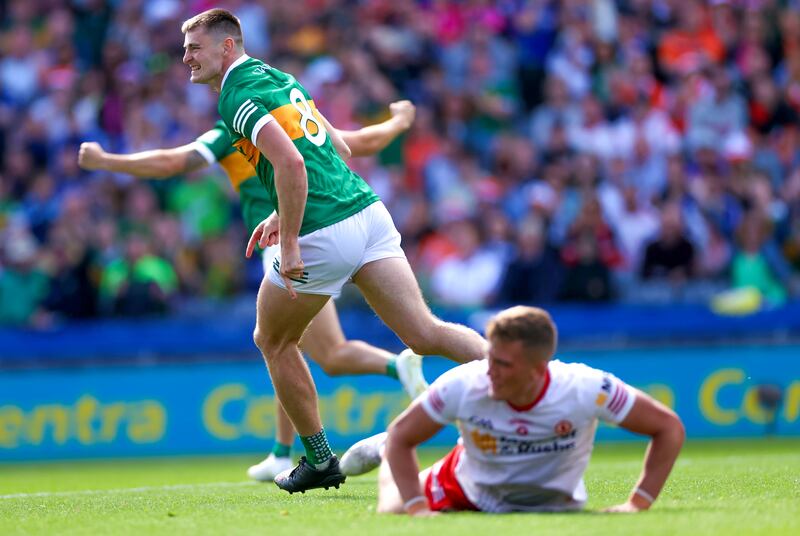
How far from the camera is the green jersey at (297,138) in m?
7.39

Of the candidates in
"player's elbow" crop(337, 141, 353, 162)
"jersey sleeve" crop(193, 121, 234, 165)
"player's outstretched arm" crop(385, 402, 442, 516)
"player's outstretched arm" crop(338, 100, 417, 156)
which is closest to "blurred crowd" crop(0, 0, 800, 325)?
"jersey sleeve" crop(193, 121, 234, 165)

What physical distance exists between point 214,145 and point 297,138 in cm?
212

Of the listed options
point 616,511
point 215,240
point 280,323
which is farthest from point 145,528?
point 215,240

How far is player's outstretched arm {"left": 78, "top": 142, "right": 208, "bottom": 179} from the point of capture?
29.5 feet

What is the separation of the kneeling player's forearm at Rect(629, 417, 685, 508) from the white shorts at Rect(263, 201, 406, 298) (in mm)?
2206

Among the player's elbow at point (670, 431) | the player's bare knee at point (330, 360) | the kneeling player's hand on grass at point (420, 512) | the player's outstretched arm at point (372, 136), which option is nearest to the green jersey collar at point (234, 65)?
the player's outstretched arm at point (372, 136)

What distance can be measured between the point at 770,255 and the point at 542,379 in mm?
9824

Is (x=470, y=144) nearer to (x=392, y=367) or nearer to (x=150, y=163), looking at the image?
(x=392, y=367)

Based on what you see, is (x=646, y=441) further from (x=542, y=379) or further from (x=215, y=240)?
(x=542, y=379)

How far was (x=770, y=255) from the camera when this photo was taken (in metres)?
14.9

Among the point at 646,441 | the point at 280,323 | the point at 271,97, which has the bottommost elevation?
the point at 646,441

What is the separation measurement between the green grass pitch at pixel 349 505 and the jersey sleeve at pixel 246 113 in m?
1.95

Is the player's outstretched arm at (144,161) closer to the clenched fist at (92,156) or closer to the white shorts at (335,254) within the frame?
the clenched fist at (92,156)

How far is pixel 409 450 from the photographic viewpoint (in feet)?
19.4
